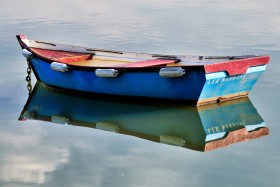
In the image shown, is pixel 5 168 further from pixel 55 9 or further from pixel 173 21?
pixel 55 9

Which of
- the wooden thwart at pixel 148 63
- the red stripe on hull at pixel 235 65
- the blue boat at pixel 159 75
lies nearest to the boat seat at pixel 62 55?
the blue boat at pixel 159 75

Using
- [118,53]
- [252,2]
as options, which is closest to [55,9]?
[252,2]

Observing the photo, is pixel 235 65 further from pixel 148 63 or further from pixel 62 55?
pixel 62 55

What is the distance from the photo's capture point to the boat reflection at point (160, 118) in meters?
10.2

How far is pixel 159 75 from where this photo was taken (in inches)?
444

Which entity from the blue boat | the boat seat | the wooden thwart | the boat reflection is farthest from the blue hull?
the boat seat

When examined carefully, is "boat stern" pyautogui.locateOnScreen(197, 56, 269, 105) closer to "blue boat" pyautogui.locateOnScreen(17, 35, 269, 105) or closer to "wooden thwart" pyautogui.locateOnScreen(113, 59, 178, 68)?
"blue boat" pyautogui.locateOnScreen(17, 35, 269, 105)

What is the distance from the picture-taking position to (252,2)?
28438 millimetres

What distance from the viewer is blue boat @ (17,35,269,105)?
11086mm

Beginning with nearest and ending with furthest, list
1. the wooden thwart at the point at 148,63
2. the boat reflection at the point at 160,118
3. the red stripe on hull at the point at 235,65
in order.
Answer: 1. the boat reflection at the point at 160,118
2. the red stripe on hull at the point at 235,65
3. the wooden thwart at the point at 148,63

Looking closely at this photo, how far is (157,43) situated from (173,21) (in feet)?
15.7

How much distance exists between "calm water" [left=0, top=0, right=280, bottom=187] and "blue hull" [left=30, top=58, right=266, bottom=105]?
260 millimetres

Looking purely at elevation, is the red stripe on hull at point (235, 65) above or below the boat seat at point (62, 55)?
above

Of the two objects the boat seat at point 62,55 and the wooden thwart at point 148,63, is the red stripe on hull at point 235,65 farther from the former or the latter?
the boat seat at point 62,55
